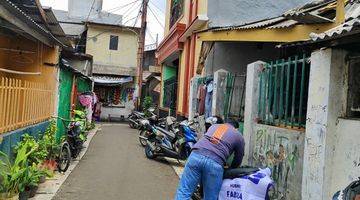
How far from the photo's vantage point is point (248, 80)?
880cm

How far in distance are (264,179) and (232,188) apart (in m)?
0.40

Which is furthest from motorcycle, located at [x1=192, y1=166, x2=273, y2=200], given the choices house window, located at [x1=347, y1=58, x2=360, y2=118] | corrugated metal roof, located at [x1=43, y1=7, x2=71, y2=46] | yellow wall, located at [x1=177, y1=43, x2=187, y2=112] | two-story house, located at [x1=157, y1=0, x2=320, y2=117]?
yellow wall, located at [x1=177, y1=43, x2=187, y2=112]

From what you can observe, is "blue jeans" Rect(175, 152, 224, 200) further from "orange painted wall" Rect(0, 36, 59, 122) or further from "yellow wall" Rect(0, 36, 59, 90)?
"yellow wall" Rect(0, 36, 59, 90)

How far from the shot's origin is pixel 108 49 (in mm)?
31828

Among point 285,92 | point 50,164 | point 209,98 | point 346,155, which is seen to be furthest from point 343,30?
point 209,98

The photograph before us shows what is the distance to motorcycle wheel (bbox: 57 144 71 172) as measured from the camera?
966cm

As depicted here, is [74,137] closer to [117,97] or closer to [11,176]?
[11,176]

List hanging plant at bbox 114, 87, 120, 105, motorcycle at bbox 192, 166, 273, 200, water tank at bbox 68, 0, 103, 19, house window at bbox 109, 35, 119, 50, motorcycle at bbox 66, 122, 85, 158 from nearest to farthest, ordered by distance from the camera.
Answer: motorcycle at bbox 192, 166, 273, 200, motorcycle at bbox 66, 122, 85, 158, house window at bbox 109, 35, 119, 50, hanging plant at bbox 114, 87, 120, 105, water tank at bbox 68, 0, 103, 19

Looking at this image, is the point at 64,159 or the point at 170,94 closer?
the point at 64,159

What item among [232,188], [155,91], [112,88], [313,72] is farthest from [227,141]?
[112,88]

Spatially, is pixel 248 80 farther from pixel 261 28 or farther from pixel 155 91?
pixel 155 91

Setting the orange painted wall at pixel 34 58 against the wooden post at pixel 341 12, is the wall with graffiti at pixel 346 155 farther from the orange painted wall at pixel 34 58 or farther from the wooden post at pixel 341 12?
the orange painted wall at pixel 34 58

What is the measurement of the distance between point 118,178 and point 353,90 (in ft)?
17.8

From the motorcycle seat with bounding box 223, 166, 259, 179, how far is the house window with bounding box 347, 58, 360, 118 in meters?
1.34
